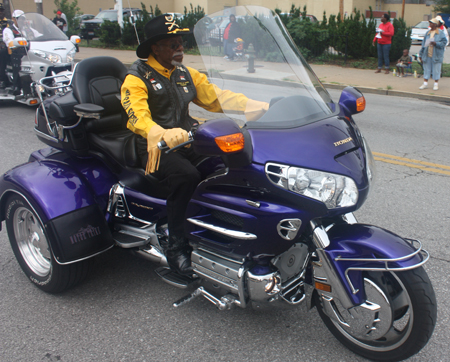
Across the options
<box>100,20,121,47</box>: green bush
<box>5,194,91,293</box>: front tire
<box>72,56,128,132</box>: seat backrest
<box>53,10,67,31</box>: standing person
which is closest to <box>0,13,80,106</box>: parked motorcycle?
<box>72,56,128,132</box>: seat backrest

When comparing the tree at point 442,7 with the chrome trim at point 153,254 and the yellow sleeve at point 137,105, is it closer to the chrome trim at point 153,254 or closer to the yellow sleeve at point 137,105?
the yellow sleeve at point 137,105

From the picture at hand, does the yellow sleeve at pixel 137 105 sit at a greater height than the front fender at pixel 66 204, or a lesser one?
greater

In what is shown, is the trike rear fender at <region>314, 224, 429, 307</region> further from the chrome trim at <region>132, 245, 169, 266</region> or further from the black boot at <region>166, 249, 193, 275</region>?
the chrome trim at <region>132, 245, 169, 266</region>

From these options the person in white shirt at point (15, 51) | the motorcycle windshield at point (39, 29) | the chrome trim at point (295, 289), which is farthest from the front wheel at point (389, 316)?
the person in white shirt at point (15, 51)

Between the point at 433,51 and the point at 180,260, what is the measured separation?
1134cm

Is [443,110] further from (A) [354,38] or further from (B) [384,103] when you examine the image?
(A) [354,38]

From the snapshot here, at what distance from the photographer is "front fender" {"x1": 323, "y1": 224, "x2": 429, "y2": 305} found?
2.18 meters

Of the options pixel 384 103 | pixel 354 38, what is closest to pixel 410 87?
pixel 384 103

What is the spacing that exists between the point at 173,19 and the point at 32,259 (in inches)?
79.1

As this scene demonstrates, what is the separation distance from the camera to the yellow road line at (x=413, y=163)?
5.78m

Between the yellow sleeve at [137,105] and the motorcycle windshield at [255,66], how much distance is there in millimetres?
495

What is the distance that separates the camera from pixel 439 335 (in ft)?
8.80

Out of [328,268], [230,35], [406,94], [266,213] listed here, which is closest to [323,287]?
[328,268]

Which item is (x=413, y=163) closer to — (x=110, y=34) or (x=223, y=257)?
(x=223, y=257)
